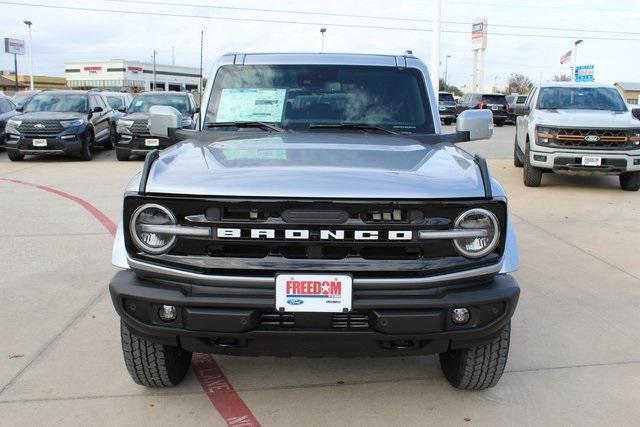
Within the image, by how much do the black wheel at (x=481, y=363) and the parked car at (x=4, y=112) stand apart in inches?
595

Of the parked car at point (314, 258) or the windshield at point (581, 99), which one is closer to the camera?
the parked car at point (314, 258)

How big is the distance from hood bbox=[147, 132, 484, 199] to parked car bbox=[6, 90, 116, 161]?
38.7ft

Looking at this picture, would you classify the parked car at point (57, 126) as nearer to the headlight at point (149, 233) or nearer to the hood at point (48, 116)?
the hood at point (48, 116)

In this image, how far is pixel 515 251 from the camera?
2992mm

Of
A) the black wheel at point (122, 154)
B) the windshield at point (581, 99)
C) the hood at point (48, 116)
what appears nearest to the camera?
the windshield at point (581, 99)

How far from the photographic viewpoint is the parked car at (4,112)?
15.7 m

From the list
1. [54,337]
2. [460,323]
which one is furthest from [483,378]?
[54,337]

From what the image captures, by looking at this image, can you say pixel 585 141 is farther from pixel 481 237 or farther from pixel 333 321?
pixel 333 321

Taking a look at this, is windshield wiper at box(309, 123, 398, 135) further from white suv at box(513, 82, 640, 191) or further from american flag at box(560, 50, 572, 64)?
american flag at box(560, 50, 572, 64)

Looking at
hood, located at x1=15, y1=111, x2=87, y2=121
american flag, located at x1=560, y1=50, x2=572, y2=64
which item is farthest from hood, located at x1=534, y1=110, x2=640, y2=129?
american flag, located at x1=560, y1=50, x2=572, y2=64

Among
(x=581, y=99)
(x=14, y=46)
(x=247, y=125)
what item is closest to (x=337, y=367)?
(x=247, y=125)

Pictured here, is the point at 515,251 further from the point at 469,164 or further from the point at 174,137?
the point at 174,137

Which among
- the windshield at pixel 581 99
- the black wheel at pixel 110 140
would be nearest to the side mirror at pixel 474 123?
the windshield at pixel 581 99

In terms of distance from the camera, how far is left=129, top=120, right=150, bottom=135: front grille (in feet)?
46.8
